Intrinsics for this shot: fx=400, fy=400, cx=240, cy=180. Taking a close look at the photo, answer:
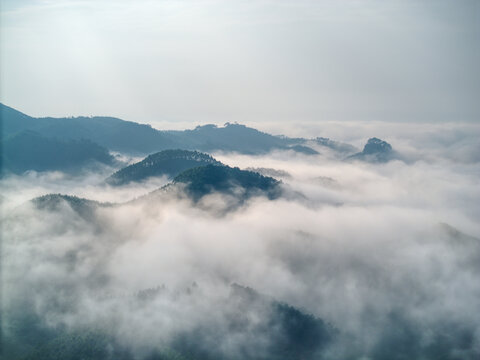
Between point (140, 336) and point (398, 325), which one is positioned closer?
point (140, 336)

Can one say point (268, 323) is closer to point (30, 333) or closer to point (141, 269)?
point (141, 269)

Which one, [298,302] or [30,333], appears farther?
[298,302]

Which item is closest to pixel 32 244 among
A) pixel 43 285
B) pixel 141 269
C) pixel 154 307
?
pixel 43 285

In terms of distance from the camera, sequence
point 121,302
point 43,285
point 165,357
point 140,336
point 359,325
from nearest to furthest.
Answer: point 165,357, point 140,336, point 121,302, point 43,285, point 359,325

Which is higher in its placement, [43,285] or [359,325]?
[43,285]

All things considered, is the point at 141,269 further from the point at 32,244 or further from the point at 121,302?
the point at 32,244

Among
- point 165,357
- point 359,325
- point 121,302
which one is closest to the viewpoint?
point 165,357

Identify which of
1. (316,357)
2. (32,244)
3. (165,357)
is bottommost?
(316,357)

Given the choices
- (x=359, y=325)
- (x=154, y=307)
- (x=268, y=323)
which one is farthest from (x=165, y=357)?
(x=359, y=325)

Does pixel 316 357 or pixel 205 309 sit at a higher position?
pixel 205 309
